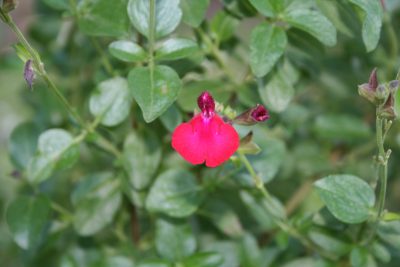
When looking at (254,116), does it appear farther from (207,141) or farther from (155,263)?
(155,263)

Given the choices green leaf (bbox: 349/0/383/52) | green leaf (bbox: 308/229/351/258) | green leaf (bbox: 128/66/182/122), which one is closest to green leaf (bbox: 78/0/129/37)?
green leaf (bbox: 128/66/182/122)

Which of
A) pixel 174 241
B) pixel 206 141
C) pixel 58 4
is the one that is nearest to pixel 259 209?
pixel 174 241

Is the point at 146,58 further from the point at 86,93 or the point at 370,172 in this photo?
the point at 370,172

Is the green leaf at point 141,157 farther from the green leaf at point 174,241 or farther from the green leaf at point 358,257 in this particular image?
the green leaf at point 358,257

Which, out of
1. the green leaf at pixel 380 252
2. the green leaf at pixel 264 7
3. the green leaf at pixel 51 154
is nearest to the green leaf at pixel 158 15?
the green leaf at pixel 264 7

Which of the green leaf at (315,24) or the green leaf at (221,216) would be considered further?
the green leaf at (221,216)

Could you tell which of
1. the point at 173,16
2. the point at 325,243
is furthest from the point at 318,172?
the point at 173,16
